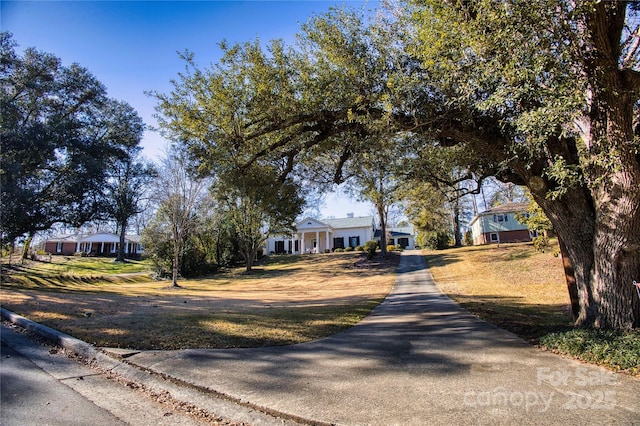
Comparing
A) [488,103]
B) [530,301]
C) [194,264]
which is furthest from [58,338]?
A: [194,264]

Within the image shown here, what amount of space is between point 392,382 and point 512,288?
1388 centimetres

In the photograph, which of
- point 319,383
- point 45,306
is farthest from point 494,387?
point 45,306

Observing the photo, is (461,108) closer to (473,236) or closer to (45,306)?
(45,306)

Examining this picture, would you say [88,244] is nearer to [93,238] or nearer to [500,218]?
[93,238]

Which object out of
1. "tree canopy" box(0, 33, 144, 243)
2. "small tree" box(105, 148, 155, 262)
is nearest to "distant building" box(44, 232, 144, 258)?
"small tree" box(105, 148, 155, 262)

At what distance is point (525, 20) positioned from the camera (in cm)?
506

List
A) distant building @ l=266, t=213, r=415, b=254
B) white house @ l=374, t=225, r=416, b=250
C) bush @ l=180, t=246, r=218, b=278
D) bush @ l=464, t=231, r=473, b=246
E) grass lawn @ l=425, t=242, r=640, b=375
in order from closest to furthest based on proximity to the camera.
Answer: grass lawn @ l=425, t=242, r=640, b=375
bush @ l=180, t=246, r=218, b=278
distant building @ l=266, t=213, r=415, b=254
bush @ l=464, t=231, r=473, b=246
white house @ l=374, t=225, r=416, b=250

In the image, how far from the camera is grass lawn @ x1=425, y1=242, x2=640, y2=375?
477 centimetres

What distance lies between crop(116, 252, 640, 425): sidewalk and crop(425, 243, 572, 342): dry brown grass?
1854 millimetres

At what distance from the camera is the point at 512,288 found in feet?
50.4

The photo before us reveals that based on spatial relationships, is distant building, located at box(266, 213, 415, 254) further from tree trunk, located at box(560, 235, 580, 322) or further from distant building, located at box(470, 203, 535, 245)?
tree trunk, located at box(560, 235, 580, 322)

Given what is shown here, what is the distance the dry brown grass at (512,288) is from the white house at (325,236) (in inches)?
928

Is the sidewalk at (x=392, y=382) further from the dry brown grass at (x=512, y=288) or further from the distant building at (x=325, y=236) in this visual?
the distant building at (x=325, y=236)

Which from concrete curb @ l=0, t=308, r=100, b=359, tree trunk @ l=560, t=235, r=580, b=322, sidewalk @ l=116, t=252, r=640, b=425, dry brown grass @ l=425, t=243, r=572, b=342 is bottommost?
dry brown grass @ l=425, t=243, r=572, b=342
